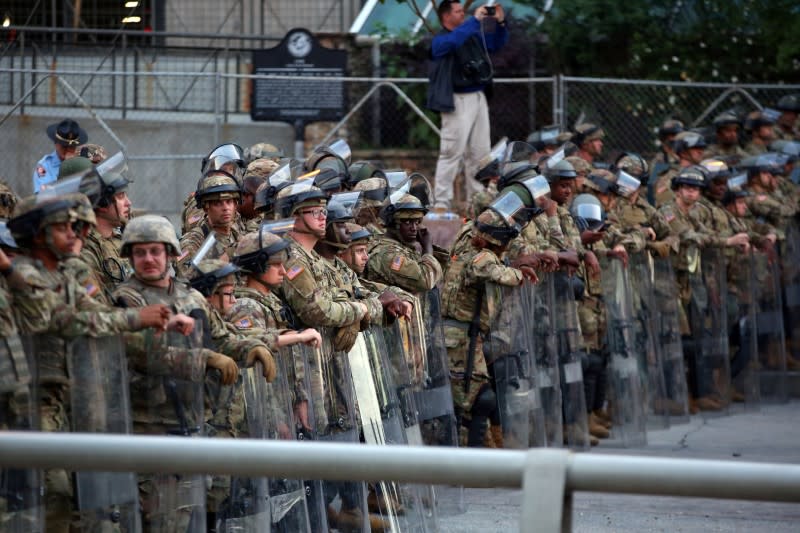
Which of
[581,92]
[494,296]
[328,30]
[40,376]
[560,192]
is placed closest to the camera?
[40,376]

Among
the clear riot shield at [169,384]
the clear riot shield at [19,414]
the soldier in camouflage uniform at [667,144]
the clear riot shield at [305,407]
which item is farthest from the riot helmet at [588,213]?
the clear riot shield at [19,414]

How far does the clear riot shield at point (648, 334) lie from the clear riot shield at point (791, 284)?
241 centimetres

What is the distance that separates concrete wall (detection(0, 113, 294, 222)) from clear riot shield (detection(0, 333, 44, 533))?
312 inches

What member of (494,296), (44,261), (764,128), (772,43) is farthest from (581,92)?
(44,261)

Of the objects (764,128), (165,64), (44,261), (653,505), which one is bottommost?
(653,505)

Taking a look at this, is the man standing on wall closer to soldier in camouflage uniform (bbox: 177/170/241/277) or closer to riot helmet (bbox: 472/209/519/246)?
riot helmet (bbox: 472/209/519/246)

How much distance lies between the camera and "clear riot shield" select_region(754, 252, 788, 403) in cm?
1211

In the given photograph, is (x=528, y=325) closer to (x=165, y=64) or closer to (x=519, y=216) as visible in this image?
(x=519, y=216)

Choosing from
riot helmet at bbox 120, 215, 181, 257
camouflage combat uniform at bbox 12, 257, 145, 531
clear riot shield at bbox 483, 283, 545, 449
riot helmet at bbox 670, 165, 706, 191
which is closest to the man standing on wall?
riot helmet at bbox 670, 165, 706, 191

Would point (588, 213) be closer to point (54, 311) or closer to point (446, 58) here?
point (446, 58)

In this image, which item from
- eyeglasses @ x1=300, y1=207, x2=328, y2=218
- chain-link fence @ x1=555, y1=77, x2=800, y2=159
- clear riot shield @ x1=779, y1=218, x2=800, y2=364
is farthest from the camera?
chain-link fence @ x1=555, y1=77, x2=800, y2=159

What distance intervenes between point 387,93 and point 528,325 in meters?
6.32

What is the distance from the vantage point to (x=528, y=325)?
857cm

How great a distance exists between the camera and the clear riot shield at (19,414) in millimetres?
4406
